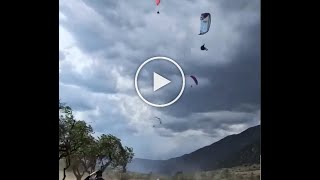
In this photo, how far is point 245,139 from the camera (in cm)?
254

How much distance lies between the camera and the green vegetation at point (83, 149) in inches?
105

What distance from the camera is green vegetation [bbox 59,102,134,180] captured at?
2668mm
